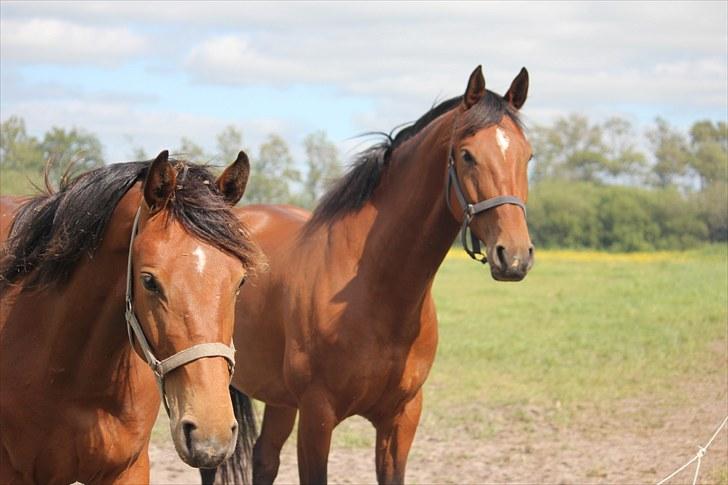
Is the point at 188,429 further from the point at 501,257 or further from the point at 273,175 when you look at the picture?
the point at 273,175

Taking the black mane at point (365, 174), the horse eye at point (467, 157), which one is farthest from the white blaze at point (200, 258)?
the black mane at point (365, 174)

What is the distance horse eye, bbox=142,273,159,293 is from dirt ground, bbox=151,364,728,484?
14.0ft

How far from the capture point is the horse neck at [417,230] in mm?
4836

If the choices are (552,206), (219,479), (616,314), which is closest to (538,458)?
(219,479)

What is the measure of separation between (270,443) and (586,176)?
30.0 m

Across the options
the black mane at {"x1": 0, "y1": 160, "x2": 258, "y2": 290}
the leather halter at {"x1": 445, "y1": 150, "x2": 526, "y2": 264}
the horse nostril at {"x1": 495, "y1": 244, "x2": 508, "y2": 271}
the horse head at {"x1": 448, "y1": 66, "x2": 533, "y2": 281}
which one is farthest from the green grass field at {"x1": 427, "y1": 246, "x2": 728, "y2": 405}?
the black mane at {"x1": 0, "y1": 160, "x2": 258, "y2": 290}

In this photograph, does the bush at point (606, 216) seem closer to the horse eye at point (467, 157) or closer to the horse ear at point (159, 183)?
the horse eye at point (467, 157)

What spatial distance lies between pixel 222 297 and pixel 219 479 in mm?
3572

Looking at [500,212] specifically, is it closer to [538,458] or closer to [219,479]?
[219,479]

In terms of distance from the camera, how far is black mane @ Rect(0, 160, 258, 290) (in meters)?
2.94

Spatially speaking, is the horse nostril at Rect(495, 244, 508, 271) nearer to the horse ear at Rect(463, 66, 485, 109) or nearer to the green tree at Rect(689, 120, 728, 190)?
the horse ear at Rect(463, 66, 485, 109)

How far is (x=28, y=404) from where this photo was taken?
3.37 meters

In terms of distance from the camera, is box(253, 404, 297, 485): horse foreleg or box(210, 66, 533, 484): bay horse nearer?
box(210, 66, 533, 484): bay horse

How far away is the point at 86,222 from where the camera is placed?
3.23 m
